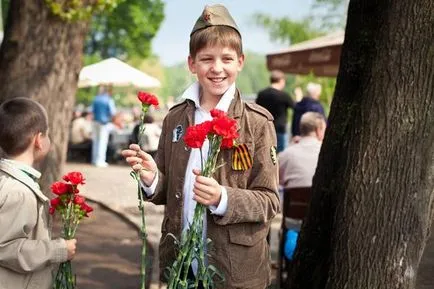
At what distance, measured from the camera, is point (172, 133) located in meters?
3.01

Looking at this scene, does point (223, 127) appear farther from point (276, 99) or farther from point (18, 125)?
point (276, 99)

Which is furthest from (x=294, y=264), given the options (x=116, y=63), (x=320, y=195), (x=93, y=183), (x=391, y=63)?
(x=116, y=63)

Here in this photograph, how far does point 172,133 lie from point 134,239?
580 cm

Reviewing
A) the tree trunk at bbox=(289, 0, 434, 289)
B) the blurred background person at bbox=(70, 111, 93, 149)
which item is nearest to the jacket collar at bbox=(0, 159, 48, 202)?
the tree trunk at bbox=(289, 0, 434, 289)

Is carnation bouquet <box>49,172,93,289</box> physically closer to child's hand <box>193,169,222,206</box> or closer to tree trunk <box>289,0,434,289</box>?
child's hand <box>193,169,222,206</box>

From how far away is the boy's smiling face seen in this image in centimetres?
285

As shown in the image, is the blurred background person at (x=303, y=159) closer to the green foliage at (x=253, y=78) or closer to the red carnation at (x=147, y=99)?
the red carnation at (x=147, y=99)

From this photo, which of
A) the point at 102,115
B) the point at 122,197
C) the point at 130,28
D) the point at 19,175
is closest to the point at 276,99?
the point at 122,197

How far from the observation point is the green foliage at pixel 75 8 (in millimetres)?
7932

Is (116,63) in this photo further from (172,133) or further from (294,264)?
(172,133)

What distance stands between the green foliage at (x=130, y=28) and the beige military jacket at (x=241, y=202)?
1610 inches

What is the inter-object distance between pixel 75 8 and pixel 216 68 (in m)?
5.50

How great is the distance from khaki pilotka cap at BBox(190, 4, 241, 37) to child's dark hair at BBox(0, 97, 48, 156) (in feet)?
2.42

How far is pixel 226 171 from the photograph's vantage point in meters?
2.84
